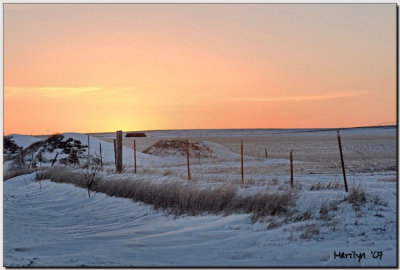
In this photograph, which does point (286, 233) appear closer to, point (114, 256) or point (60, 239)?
point (114, 256)

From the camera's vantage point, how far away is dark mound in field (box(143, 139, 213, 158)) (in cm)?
4234

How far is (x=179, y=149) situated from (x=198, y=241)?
34.8 m

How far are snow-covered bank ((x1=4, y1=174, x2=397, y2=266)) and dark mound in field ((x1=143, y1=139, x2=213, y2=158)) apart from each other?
29.4m

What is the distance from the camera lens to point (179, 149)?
44.0 meters

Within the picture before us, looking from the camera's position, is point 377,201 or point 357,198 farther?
point 357,198

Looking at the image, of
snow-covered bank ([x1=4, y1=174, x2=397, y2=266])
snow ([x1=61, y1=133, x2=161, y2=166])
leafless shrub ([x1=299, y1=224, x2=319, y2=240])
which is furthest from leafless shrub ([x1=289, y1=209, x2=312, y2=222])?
snow ([x1=61, y1=133, x2=161, y2=166])

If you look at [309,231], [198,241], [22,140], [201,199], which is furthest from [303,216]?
[22,140]

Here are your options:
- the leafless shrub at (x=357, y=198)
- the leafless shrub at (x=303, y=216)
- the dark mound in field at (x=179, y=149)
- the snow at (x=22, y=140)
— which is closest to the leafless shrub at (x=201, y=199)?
the leafless shrub at (x=303, y=216)

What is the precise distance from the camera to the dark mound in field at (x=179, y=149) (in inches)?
1667

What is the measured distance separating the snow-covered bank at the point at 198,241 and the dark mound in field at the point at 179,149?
96.5 ft

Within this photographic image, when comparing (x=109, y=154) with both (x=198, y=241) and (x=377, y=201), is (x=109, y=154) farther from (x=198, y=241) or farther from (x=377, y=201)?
(x=198, y=241)

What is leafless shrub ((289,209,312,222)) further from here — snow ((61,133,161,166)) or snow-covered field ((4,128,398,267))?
snow ((61,133,161,166))

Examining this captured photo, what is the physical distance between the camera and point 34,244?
10.1 metres

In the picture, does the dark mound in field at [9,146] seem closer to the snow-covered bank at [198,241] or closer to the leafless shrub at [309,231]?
the snow-covered bank at [198,241]
